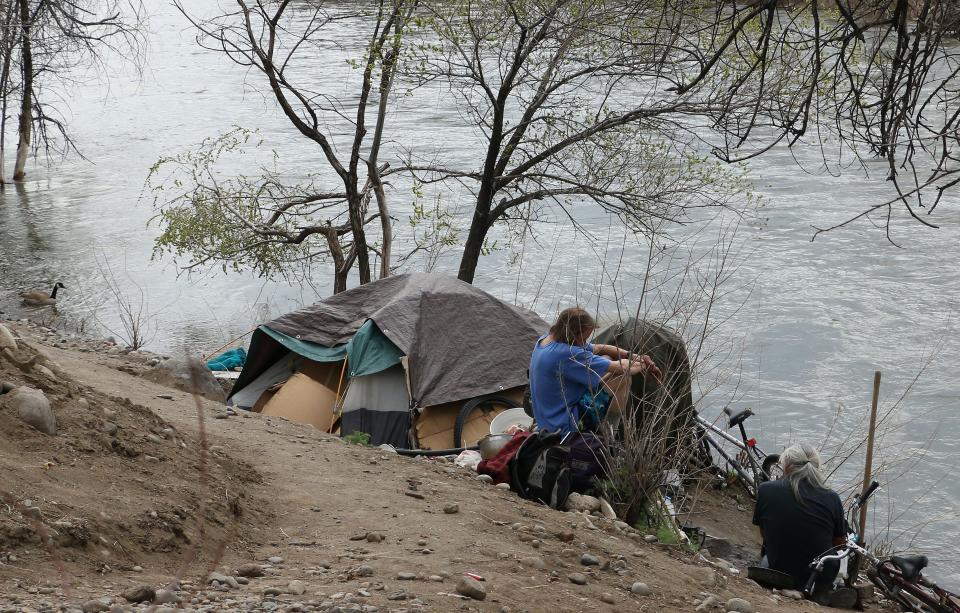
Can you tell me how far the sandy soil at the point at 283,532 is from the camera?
3799mm

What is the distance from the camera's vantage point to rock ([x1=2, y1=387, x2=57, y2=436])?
182 inches

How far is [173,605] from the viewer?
11.1 ft

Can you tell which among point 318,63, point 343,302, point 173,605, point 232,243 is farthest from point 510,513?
point 318,63

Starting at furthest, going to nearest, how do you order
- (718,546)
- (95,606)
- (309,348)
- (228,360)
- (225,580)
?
(228,360) < (309,348) < (718,546) < (225,580) < (95,606)

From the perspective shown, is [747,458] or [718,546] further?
[747,458]

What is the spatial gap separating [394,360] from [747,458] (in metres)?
3.41

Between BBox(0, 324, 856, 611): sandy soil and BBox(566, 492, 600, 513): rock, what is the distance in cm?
34

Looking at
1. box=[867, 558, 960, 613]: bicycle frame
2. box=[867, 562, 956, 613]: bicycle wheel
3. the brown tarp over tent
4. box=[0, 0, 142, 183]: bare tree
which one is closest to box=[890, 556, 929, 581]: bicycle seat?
box=[867, 558, 960, 613]: bicycle frame

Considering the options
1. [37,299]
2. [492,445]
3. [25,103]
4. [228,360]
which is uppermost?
[25,103]

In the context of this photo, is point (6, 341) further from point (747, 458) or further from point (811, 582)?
point (747, 458)

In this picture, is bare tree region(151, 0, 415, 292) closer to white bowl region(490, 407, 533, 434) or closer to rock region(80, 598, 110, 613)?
white bowl region(490, 407, 533, 434)

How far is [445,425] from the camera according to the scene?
1021 cm

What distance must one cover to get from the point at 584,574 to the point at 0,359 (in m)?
2.93

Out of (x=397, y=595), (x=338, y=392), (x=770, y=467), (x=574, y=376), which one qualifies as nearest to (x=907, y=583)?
(x=770, y=467)
